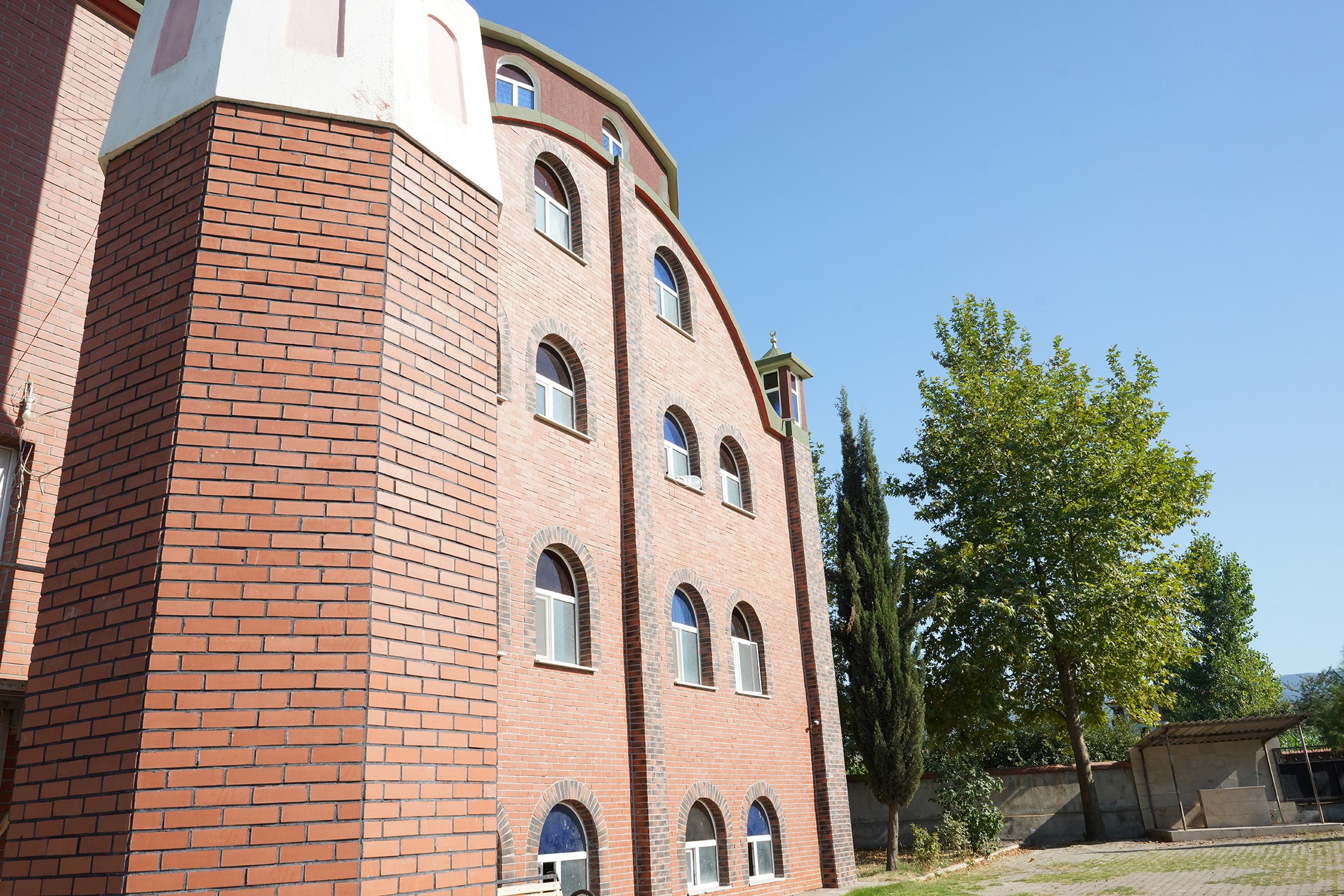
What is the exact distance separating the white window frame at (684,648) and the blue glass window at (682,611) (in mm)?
39

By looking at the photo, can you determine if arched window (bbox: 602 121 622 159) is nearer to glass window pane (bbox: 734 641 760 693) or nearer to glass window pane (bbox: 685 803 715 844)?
glass window pane (bbox: 734 641 760 693)

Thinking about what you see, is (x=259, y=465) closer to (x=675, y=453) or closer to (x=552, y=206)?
(x=552, y=206)

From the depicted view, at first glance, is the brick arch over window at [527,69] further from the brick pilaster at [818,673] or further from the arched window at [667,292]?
the brick pilaster at [818,673]

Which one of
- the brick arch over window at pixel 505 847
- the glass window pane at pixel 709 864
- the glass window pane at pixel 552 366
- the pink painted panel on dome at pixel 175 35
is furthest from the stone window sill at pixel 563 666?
the pink painted panel on dome at pixel 175 35

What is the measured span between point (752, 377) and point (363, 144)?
1442 centimetres

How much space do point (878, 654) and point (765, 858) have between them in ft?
21.3

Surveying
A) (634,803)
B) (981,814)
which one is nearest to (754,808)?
(634,803)

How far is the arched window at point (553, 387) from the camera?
42.3 feet

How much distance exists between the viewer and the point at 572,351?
1354cm

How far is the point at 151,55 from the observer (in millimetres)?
5172

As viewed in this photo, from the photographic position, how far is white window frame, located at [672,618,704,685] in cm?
1446

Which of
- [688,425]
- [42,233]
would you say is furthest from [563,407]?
[42,233]

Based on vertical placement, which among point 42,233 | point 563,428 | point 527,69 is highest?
point 527,69

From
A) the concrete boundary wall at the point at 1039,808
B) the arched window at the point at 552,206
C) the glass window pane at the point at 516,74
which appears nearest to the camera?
the arched window at the point at 552,206
